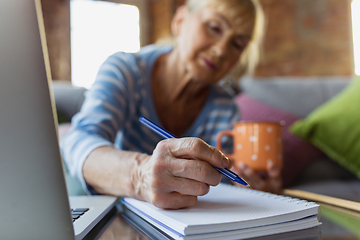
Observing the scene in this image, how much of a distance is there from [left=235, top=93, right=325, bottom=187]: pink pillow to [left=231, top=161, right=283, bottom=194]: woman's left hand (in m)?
0.44

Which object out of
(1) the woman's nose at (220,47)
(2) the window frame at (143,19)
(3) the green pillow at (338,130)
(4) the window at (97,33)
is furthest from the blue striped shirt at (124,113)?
(2) the window frame at (143,19)

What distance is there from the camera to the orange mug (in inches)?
26.6

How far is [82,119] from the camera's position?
2.29 ft

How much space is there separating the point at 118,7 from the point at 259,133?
3.42 m

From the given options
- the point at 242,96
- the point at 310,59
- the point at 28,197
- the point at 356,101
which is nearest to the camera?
the point at 28,197

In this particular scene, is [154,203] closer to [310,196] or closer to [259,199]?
[259,199]

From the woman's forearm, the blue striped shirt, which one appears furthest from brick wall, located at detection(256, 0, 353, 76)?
the woman's forearm

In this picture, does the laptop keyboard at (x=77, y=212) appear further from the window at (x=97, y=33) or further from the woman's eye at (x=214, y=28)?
the window at (x=97, y=33)

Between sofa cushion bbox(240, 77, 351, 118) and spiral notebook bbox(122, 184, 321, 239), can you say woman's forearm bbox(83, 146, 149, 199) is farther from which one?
sofa cushion bbox(240, 77, 351, 118)

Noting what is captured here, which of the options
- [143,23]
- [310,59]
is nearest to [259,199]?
[310,59]

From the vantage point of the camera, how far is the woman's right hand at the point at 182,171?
37cm

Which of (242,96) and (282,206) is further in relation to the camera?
(242,96)

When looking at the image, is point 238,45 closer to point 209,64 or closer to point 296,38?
point 209,64

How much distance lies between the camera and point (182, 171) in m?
0.38
